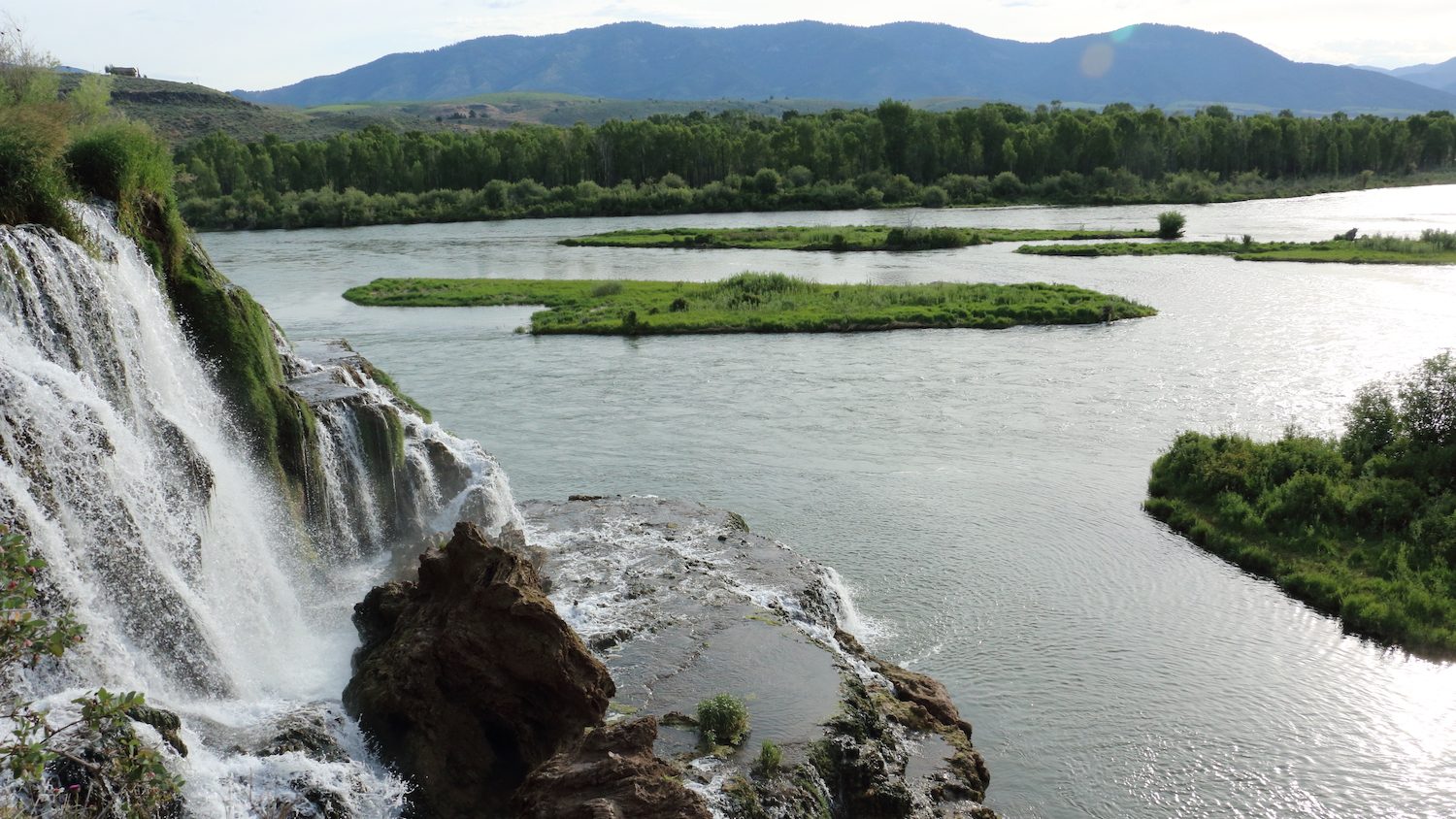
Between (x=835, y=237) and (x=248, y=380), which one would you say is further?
(x=835, y=237)

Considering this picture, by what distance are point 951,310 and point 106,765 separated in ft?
176

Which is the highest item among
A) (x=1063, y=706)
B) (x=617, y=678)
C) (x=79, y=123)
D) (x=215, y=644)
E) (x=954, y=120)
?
(x=954, y=120)

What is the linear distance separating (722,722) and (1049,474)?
20198 mm

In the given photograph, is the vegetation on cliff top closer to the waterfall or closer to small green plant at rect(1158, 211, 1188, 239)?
the waterfall

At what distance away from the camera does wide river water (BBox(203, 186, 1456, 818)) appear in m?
19.0

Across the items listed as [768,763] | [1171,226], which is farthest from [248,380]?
[1171,226]

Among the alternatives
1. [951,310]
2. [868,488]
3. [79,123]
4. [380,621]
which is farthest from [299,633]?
[951,310]

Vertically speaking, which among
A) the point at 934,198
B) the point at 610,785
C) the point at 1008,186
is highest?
the point at 1008,186

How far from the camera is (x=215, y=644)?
53.7 feet

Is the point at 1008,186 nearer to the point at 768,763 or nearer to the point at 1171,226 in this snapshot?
A: the point at 1171,226

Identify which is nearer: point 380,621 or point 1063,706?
point 380,621

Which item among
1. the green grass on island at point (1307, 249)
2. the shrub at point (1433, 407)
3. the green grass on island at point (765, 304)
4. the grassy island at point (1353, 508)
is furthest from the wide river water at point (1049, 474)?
the shrub at point (1433, 407)

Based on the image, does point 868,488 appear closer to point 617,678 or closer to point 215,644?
point 617,678

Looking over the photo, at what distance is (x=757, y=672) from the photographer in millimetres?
18469
